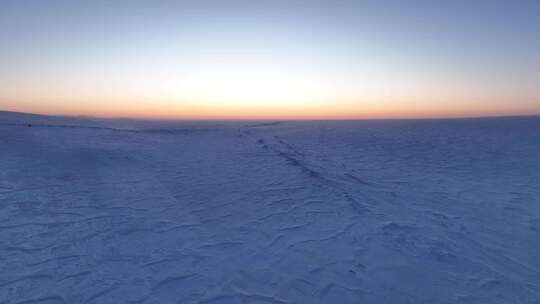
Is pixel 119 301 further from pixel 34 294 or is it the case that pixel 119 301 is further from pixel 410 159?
pixel 410 159

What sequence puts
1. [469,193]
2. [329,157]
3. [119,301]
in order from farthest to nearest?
[329,157] → [469,193] → [119,301]

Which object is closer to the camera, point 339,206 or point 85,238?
point 85,238

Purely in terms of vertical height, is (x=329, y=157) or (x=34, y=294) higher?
(x=329, y=157)

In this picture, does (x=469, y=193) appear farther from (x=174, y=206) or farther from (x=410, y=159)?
(x=174, y=206)

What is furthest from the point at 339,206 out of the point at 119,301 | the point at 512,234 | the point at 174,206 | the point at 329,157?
the point at 329,157

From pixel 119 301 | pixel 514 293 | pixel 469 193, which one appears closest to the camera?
pixel 119 301

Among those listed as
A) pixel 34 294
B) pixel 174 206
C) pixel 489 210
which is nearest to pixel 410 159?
pixel 489 210
